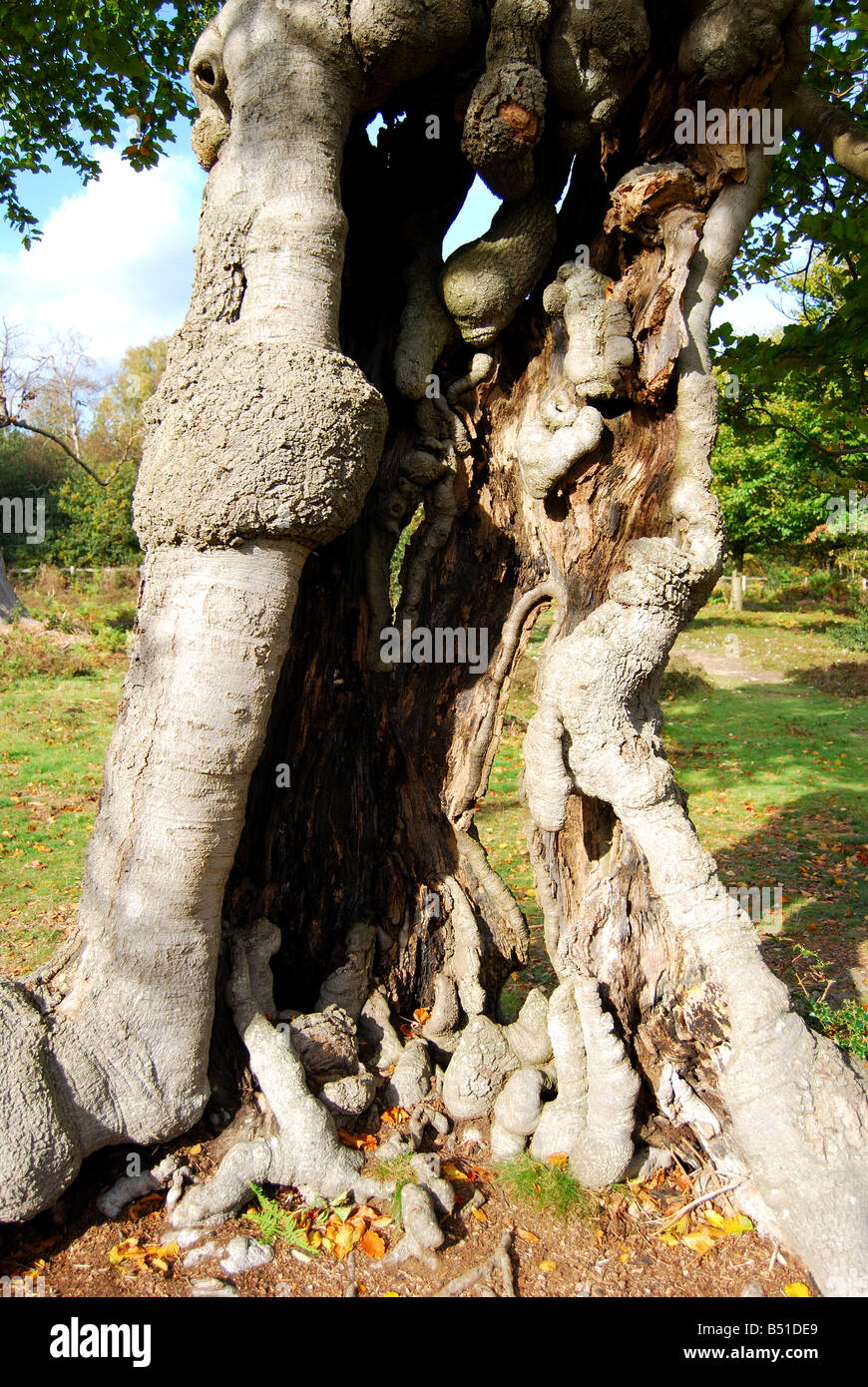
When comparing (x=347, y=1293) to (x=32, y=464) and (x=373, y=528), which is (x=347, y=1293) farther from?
(x=32, y=464)

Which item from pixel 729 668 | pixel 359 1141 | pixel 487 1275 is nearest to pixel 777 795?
pixel 359 1141

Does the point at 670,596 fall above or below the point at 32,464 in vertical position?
below

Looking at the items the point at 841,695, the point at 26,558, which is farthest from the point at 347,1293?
the point at 26,558

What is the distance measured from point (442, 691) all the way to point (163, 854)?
1.59m

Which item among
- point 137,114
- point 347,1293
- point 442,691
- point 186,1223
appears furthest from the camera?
point 137,114

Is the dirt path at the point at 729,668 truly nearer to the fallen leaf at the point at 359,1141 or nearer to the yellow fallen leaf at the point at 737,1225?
the yellow fallen leaf at the point at 737,1225

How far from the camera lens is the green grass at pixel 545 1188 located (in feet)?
9.77

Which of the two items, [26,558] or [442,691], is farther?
[26,558]

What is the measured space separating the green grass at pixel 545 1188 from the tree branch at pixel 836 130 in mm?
4259

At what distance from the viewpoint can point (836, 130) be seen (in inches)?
145

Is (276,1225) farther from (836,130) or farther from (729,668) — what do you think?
(729,668)

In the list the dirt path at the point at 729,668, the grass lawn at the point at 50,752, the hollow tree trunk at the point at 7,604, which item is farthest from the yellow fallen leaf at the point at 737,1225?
the hollow tree trunk at the point at 7,604

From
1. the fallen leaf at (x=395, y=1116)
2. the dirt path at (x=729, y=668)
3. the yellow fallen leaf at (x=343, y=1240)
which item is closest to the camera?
the yellow fallen leaf at (x=343, y=1240)

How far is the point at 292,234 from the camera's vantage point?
9.77ft
